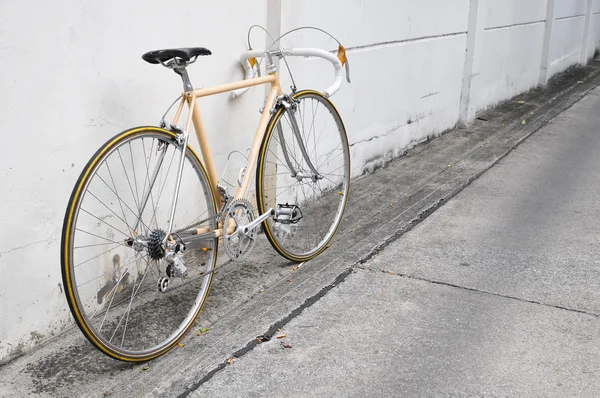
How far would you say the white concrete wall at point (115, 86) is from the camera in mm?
3035

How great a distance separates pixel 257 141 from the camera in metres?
3.91

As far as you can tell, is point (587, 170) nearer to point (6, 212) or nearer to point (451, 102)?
point (451, 102)

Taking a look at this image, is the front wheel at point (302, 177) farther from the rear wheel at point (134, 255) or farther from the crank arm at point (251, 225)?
the rear wheel at point (134, 255)

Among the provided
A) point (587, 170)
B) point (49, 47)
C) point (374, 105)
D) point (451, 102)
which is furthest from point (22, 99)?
point (451, 102)

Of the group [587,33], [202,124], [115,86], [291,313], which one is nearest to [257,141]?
[202,124]

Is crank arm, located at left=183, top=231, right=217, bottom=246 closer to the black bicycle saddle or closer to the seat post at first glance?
the seat post

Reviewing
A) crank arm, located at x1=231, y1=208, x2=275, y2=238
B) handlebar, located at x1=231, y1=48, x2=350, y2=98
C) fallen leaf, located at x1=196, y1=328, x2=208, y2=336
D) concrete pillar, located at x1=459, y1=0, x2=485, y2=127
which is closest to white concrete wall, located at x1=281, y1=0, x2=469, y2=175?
concrete pillar, located at x1=459, y1=0, x2=485, y2=127

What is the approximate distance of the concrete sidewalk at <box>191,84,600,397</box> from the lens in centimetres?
315

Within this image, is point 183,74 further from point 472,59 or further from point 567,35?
point 567,35

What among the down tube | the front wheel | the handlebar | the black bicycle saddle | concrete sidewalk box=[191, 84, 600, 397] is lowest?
concrete sidewalk box=[191, 84, 600, 397]

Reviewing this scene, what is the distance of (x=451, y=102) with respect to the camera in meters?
8.25

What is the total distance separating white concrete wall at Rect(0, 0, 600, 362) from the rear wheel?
146 mm

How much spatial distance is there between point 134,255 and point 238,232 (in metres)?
0.51

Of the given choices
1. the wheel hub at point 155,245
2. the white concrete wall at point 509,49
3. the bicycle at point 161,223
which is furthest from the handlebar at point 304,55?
the white concrete wall at point 509,49
